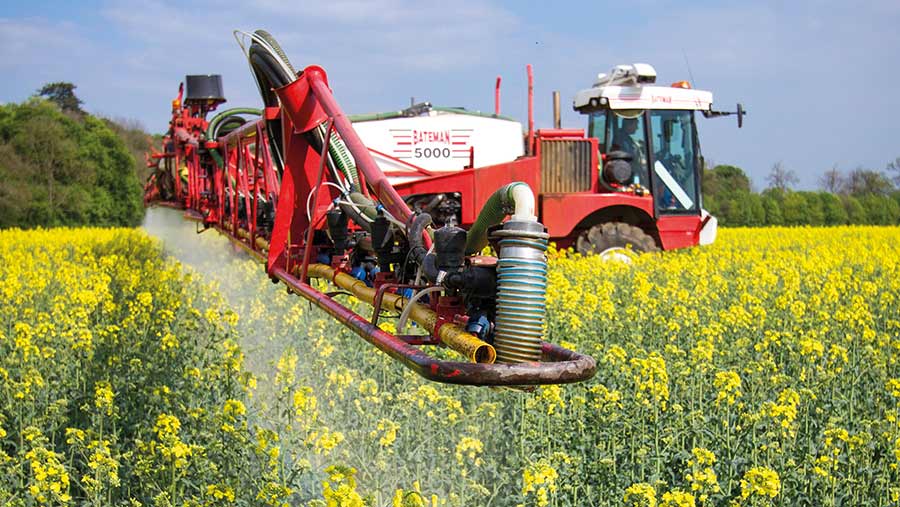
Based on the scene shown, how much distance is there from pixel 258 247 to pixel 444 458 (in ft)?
9.52

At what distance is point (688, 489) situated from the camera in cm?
495

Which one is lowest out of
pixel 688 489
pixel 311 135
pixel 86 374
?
pixel 688 489

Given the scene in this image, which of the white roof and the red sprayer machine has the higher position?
the white roof

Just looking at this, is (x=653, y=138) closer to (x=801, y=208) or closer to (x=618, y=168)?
(x=618, y=168)

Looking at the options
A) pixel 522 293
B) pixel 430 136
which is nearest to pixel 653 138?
pixel 430 136

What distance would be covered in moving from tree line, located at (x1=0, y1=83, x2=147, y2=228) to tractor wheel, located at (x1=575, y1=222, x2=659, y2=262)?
76.0ft

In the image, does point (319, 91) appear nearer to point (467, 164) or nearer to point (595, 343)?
point (595, 343)

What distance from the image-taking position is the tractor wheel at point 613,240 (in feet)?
42.0

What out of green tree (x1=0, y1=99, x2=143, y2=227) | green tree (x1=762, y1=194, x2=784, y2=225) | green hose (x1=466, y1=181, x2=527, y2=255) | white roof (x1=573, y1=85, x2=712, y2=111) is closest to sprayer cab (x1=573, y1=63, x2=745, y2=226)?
white roof (x1=573, y1=85, x2=712, y2=111)

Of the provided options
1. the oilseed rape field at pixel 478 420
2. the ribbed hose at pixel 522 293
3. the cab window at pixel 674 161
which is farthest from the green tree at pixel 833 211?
the ribbed hose at pixel 522 293

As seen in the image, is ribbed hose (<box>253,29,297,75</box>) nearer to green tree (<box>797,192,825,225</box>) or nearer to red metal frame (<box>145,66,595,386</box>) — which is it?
red metal frame (<box>145,66,595,386</box>)

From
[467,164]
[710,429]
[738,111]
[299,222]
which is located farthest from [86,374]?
[738,111]

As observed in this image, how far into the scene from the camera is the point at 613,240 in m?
12.8

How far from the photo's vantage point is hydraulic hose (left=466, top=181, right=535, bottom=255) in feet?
9.71
